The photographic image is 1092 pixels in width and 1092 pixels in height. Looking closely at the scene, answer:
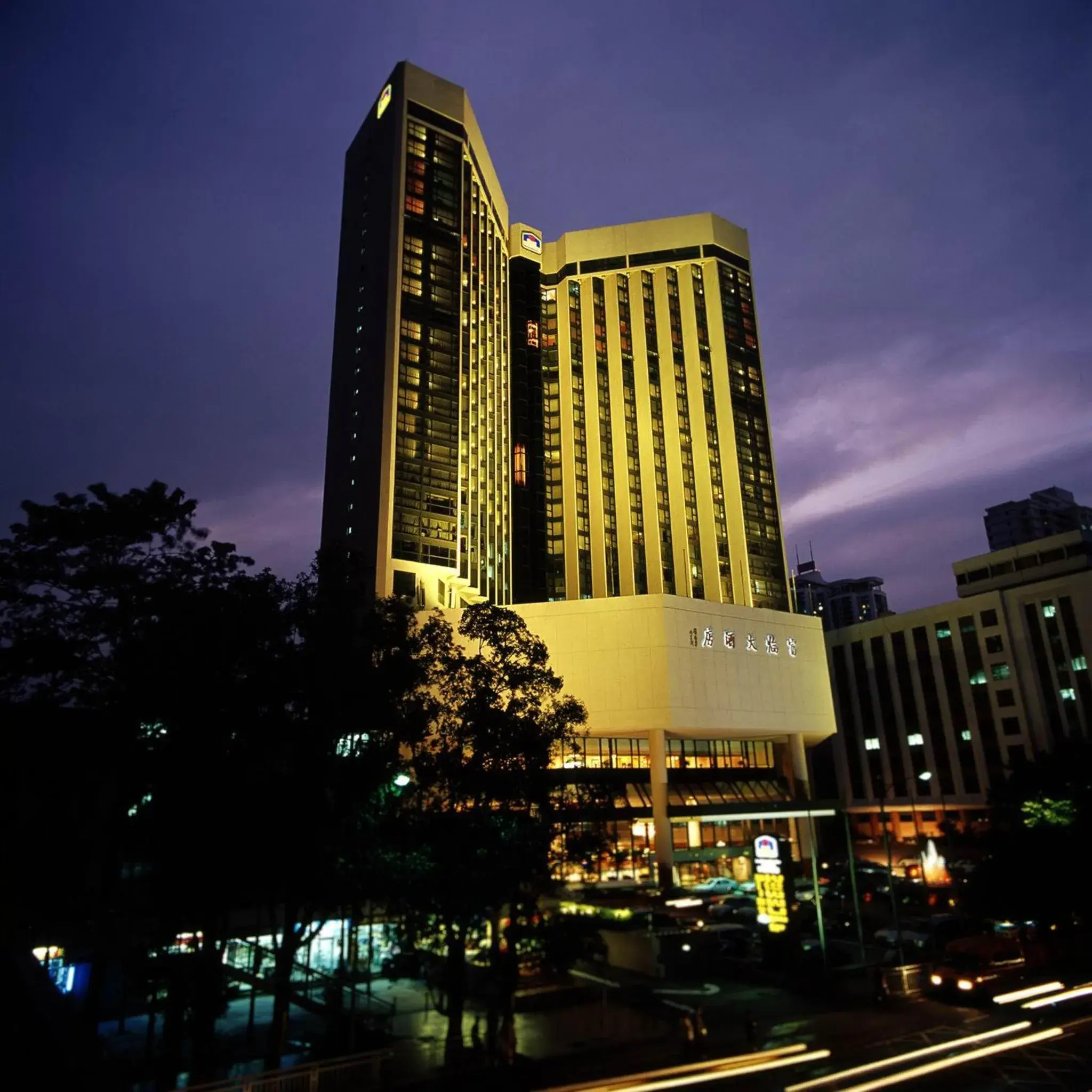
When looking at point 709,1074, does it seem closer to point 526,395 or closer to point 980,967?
point 980,967

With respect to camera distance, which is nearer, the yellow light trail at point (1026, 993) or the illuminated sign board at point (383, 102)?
the yellow light trail at point (1026, 993)

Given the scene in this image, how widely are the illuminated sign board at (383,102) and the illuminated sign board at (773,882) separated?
4080 inches

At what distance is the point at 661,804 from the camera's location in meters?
73.1

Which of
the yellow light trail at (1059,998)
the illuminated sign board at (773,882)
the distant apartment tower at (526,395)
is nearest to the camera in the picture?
the yellow light trail at (1059,998)

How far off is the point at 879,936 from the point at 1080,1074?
74.6ft

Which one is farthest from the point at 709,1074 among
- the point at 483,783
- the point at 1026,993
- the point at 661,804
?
the point at 661,804

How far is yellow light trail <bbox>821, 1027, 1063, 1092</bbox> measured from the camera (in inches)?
760

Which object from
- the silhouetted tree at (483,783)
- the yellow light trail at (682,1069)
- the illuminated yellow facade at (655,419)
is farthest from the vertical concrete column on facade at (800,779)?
the silhouetted tree at (483,783)

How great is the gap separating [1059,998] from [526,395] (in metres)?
105

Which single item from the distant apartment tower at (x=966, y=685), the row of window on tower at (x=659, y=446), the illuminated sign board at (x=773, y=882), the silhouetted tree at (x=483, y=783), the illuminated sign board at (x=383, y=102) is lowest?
the illuminated sign board at (x=773, y=882)

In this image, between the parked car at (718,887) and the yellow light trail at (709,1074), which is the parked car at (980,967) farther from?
the parked car at (718,887)

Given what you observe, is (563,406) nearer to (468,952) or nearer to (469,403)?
(469,403)

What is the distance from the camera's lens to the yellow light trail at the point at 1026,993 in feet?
91.6

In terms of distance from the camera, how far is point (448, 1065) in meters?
21.5
